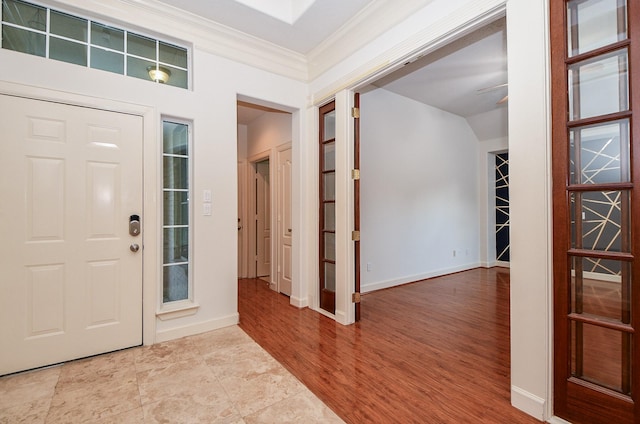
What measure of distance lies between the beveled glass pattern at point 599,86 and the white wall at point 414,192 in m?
3.02

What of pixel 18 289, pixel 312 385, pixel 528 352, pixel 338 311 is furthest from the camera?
pixel 338 311

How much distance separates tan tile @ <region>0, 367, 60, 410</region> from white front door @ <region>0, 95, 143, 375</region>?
0.09 meters

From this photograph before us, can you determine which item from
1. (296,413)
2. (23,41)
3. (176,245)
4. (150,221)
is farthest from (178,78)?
(296,413)

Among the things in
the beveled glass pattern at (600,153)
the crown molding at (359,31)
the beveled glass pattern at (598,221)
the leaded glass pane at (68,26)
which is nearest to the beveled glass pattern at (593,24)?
the beveled glass pattern at (600,153)

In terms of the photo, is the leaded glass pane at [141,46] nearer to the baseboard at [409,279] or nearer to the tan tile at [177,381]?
the tan tile at [177,381]

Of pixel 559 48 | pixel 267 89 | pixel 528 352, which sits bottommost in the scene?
pixel 528 352

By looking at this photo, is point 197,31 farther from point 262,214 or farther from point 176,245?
point 262,214

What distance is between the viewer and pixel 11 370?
7.39ft

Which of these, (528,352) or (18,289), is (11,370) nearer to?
(18,289)

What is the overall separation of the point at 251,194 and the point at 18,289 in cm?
357

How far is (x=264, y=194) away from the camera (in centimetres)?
567

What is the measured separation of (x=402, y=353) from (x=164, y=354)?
2063 millimetres

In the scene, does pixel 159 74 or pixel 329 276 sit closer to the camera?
pixel 159 74

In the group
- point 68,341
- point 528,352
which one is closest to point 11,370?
point 68,341
